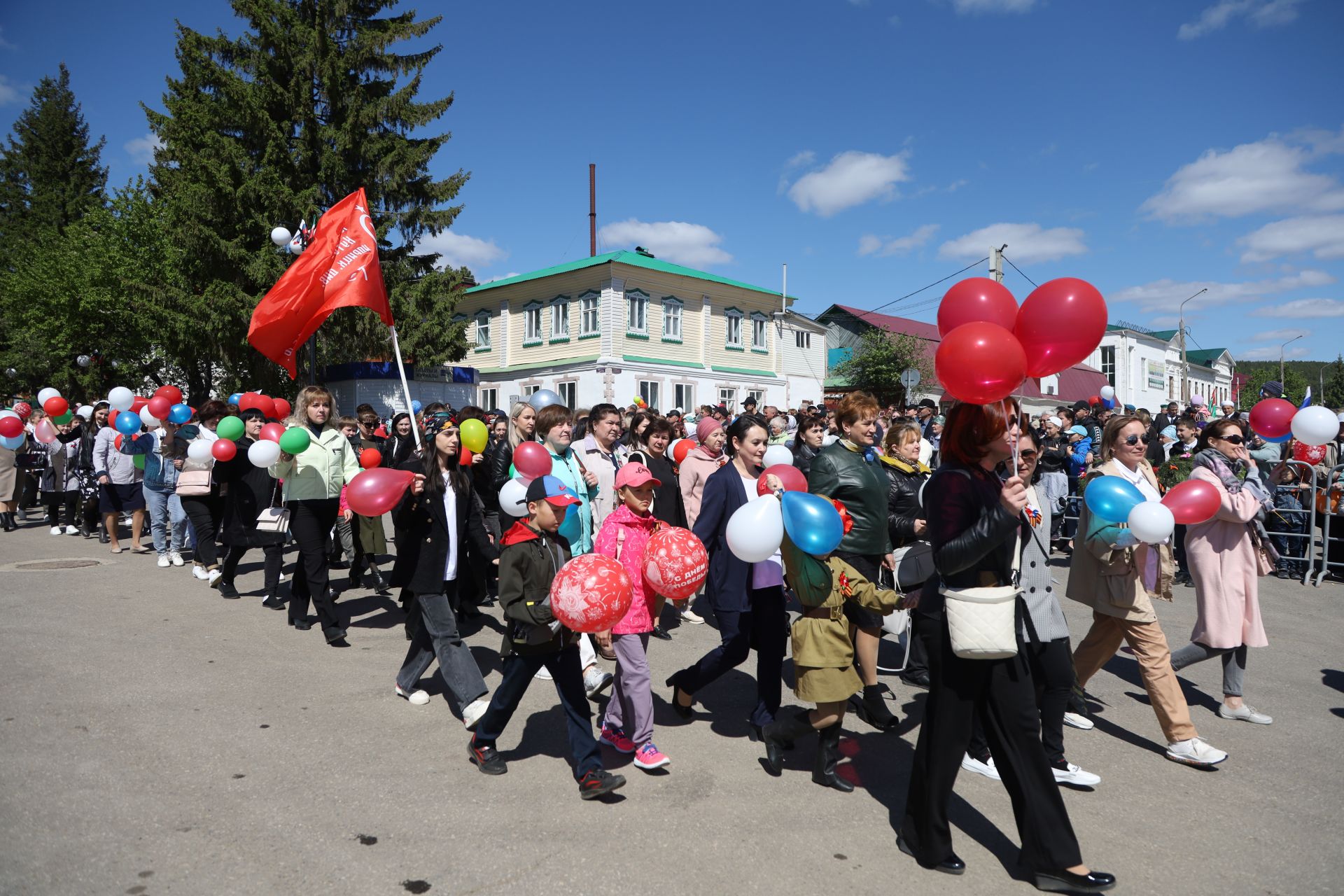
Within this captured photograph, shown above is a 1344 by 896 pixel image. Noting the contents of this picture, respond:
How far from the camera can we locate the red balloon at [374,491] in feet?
15.2

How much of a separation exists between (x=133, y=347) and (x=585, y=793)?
34303 millimetres

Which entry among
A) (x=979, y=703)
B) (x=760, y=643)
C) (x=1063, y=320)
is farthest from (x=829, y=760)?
(x=1063, y=320)

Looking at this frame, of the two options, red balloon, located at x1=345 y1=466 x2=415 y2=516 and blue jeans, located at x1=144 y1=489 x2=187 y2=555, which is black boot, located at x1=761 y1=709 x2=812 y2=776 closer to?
red balloon, located at x1=345 y1=466 x2=415 y2=516

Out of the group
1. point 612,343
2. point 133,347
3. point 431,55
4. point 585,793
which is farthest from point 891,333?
point 585,793

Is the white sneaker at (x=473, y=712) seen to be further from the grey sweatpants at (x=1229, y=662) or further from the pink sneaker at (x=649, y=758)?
the grey sweatpants at (x=1229, y=662)

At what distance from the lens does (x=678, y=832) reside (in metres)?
3.57

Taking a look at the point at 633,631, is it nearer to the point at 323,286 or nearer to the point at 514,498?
the point at 514,498

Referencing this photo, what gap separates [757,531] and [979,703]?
4.15 feet

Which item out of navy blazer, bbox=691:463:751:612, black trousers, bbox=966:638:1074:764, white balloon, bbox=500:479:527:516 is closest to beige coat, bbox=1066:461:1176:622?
black trousers, bbox=966:638:1074:764

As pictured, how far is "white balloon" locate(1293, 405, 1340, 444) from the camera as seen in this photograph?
19.9 feet

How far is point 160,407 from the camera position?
9641 millimetres

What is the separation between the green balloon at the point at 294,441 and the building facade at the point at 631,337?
19970mm

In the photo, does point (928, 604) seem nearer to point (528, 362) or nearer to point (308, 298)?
point (308, 298)

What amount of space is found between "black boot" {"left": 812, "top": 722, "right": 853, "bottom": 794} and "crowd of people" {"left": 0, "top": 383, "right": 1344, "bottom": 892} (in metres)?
0.01
